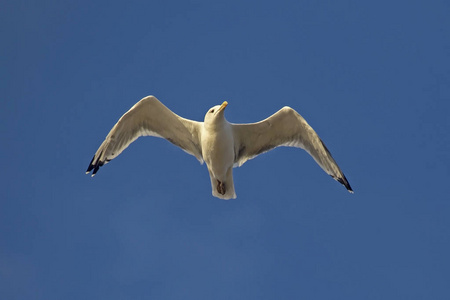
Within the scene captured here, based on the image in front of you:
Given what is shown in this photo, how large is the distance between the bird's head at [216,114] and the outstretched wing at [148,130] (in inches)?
16.9

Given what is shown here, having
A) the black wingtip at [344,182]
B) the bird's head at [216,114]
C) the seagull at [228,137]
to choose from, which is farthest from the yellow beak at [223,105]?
the black wingtip at [344,182]

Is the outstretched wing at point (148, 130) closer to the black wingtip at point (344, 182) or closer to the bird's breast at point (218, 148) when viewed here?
the bird's breast at point (218, 148)

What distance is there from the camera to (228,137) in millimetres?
10250

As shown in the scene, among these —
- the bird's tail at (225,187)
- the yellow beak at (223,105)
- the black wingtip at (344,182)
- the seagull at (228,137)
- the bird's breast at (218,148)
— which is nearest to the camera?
the yellow beak at (223,105)

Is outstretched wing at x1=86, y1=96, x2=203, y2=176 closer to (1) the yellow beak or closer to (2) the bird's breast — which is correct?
(2) the bird's breast

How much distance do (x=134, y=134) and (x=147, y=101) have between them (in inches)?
28.1

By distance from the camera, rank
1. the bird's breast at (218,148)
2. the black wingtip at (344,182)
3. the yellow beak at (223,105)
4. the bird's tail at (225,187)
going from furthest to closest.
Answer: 1. the black wingtip at (344,182)
2. the bird's tail at (225,187)
3. the bird's breast at (218,148)
4. the yellow beak at (223,105)

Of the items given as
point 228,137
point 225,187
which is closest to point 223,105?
point 228,137

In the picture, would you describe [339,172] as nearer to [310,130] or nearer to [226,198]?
[310,130]

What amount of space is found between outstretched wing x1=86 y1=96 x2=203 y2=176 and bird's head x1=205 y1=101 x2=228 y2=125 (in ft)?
1.41

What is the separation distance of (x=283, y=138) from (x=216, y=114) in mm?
1472

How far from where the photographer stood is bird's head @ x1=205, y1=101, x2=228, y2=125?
9.94 m

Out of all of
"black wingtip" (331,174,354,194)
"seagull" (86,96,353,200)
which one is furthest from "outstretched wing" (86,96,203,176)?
"black wingtip" (331,174,354,194)

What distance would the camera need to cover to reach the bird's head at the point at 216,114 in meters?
9.94
